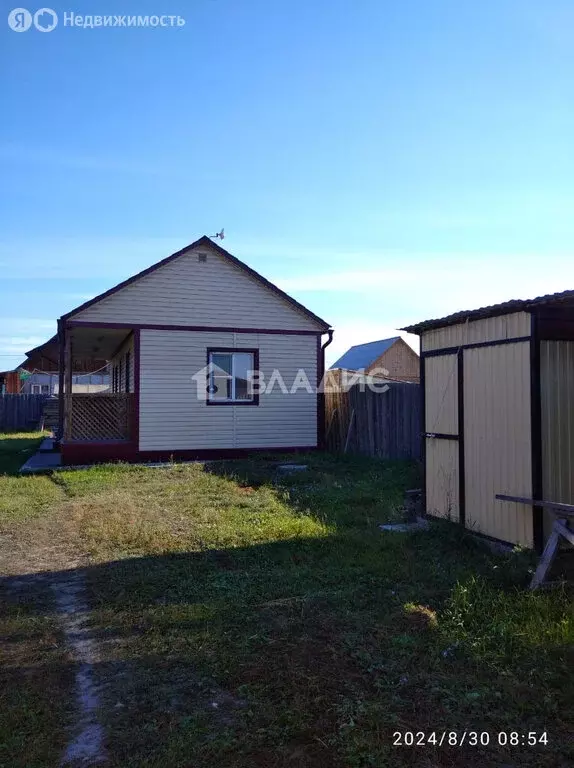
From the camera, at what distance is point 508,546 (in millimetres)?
6160

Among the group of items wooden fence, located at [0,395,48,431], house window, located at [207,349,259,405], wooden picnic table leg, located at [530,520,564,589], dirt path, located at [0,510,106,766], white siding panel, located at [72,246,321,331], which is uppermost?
white siding panel, located at [72,246,321,331]

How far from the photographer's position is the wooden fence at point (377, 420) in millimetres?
13617

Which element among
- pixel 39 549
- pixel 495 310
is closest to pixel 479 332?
pixel 495 310

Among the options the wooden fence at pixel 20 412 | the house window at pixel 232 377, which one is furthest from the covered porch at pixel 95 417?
the wooden fence at pixel 20 412

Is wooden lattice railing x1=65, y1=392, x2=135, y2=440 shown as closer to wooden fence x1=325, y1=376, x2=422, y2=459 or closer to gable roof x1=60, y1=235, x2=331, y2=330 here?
gable roof x1=60, y1=235, x2=331, y2=330

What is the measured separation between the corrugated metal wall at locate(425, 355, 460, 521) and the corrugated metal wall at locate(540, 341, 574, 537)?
1.29m

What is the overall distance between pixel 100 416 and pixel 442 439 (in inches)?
389

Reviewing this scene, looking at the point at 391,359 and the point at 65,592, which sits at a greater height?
the point at 391,359

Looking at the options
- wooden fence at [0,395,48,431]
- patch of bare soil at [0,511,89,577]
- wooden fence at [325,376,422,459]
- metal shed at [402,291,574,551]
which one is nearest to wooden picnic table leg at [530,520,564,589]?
metal shed at [402,291,574,551]

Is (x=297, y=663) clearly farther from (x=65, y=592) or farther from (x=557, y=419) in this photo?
(x=557, y=419)

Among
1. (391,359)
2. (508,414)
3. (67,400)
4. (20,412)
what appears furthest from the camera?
(391,359)

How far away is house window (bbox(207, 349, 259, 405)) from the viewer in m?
15.7
